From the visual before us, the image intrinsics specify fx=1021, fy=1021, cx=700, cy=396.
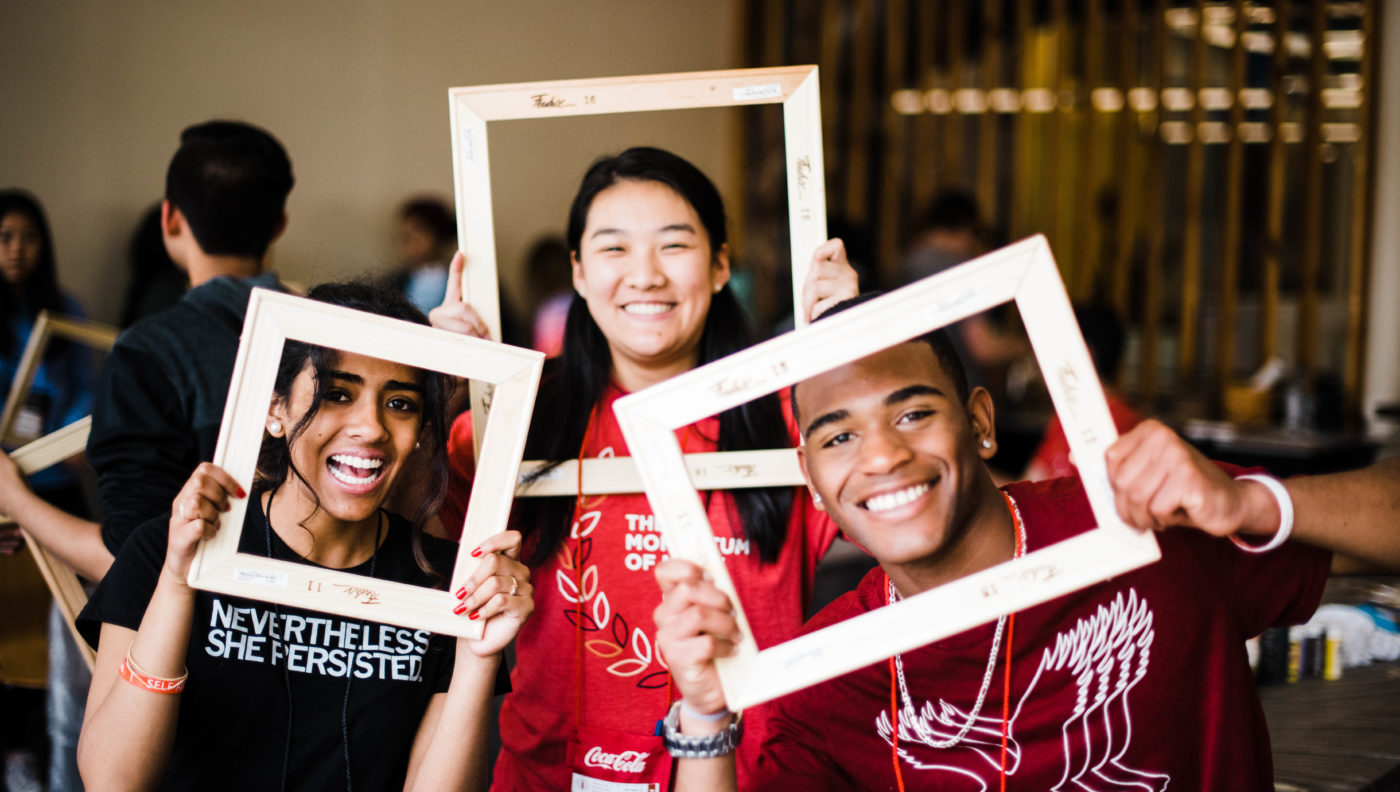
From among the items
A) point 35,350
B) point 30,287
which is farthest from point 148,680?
point 30,287

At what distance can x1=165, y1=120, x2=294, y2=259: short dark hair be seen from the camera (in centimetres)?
172

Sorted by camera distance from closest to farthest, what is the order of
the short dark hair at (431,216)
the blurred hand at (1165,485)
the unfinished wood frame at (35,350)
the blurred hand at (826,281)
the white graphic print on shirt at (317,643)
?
the blurred hand at (1165,485) < the white graphic print on shirt at (317,643) < the blurred hand at (826,281) < the unfinished wood frame at (35,350) < the short dark hair at (431,216)

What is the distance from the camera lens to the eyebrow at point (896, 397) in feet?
3.70

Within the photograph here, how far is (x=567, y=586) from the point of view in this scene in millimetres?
1415

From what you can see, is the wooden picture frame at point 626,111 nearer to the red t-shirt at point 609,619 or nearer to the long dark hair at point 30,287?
the red t-shirt at point 609,619

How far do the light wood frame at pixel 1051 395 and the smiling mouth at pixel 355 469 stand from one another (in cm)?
41

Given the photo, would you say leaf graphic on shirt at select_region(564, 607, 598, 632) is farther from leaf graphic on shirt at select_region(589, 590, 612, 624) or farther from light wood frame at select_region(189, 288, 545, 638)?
light wood frame at select_region(189, 288, 545, 638)

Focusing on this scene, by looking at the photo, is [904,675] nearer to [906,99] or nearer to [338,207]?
[338,207]

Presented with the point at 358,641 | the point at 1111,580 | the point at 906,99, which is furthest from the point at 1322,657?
the point at 906,99

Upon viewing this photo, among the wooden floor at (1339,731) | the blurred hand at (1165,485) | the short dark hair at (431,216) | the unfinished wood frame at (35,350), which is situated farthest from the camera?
the short dark hair at (431,216)

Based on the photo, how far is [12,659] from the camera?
6.55 ft

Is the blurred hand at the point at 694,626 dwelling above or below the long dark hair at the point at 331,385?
below

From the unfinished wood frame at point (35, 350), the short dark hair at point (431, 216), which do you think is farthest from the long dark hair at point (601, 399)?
the short dark hair at point (431, 216)

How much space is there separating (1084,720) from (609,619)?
61cm
